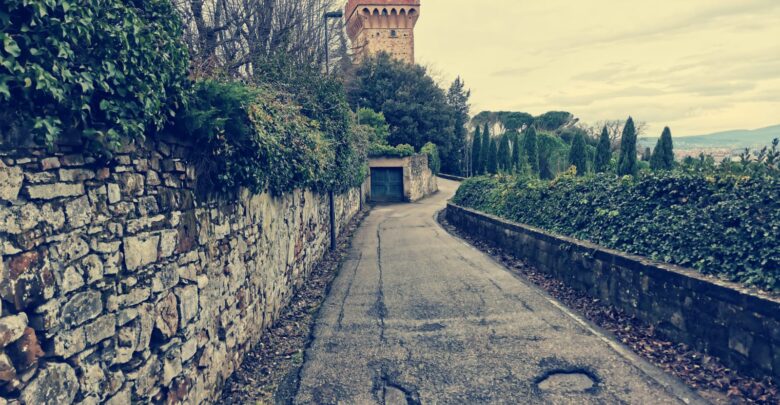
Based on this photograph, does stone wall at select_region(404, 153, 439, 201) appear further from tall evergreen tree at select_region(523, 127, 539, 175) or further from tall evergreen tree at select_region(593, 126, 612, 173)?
tall evergreen tree at select_region(593, 126, 612, 173)

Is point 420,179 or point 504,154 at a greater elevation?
point 504,154

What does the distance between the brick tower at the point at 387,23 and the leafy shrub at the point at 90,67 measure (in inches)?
1766

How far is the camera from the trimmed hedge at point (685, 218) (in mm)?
5305

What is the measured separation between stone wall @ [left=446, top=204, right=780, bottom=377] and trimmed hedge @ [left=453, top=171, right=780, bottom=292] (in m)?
0.25

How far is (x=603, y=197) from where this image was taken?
8766 millimetres

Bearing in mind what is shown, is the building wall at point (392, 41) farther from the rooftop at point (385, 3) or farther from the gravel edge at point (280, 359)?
the gravel edge at point (280, 359)

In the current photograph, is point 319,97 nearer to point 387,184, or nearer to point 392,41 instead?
point 387,184

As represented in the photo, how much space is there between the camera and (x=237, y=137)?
524 cm

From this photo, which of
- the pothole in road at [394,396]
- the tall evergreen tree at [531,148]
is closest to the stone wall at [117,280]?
the pothole in road at [394,396]

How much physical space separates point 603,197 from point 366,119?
87.5 ft

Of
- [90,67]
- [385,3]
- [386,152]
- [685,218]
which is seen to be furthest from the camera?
[385,3]

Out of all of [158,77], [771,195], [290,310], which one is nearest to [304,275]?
[290,310]

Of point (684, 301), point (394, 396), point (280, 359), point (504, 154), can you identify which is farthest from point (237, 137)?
point (504, 154)

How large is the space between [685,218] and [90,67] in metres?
6.94
